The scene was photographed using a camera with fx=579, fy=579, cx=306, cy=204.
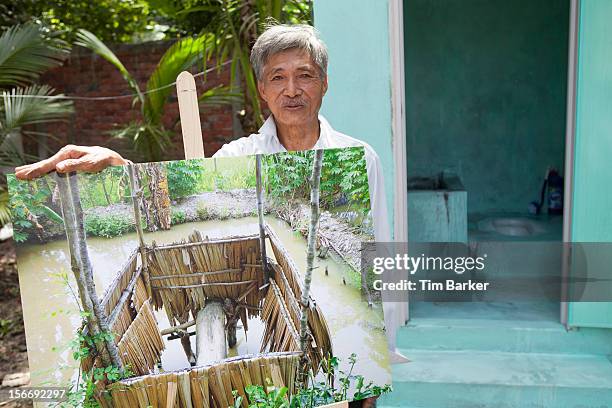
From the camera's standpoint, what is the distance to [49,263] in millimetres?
1446

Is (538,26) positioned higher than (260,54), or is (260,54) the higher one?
(538,26)

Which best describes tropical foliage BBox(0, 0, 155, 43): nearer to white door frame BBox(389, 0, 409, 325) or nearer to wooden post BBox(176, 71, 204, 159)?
white door frame BBox(389, 0, 409, 325)

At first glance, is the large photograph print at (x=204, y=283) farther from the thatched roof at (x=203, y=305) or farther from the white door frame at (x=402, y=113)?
the white door frame at (x=402, y=113)

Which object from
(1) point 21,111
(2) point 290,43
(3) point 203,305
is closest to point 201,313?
(3) point 203,305

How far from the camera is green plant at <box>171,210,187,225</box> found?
1.51 m

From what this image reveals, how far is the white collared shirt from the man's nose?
0.14m

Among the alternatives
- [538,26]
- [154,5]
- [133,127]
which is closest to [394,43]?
[154,5]

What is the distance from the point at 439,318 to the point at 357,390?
1.78 metres

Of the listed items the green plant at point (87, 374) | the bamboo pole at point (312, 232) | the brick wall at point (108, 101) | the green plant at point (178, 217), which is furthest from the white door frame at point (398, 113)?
the brick wall at point (108, 101)

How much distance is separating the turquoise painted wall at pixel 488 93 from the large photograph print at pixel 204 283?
4.67 metres

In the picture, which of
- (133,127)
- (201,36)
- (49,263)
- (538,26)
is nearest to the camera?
(49,263)

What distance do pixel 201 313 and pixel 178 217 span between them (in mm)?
259

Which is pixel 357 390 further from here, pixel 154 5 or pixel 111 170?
pixel 154 5

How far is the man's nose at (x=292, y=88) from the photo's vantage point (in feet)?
5.59
